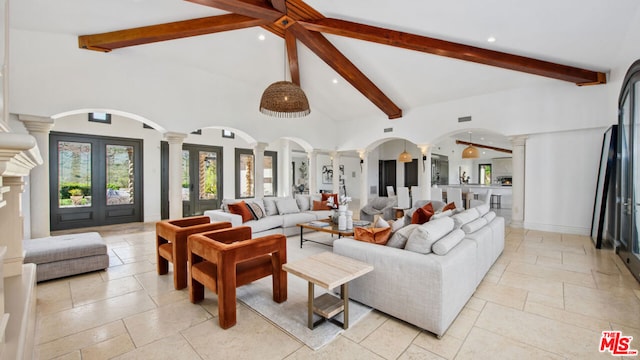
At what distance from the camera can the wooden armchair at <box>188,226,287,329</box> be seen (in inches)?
90.5

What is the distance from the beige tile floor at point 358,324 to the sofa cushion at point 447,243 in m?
0.64

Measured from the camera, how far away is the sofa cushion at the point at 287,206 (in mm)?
5966

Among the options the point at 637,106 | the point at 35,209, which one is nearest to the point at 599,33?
the point at 637,106

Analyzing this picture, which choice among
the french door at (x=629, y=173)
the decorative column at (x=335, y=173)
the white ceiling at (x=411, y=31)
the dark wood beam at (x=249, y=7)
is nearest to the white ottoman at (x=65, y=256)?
the white ceiling at (x=411, y=31)

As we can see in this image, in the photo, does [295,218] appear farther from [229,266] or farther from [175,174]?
[229,266]

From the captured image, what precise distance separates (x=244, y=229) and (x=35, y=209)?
14.1ft

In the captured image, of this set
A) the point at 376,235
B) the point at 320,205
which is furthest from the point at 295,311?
the point at 320,205

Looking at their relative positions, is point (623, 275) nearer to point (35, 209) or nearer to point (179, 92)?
point (179, 92)

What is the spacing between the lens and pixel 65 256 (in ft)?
11.1

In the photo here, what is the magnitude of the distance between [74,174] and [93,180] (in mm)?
377

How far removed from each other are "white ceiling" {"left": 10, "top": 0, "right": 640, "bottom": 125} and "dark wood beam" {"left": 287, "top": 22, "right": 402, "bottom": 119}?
0.53 ft

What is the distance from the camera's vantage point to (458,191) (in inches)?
286

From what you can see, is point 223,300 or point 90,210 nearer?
point 223,300

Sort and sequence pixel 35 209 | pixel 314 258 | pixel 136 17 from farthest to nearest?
pixel 35 209 < pixel 136 17 < pixel 314 258
